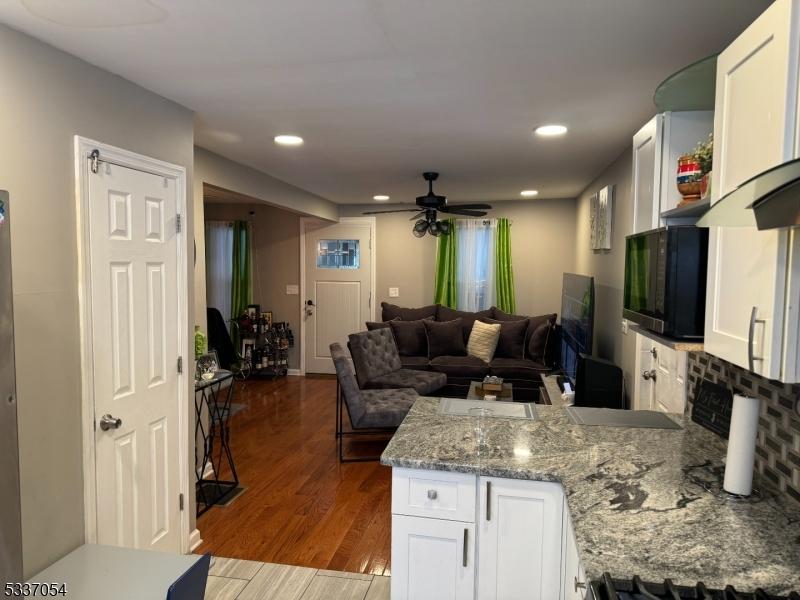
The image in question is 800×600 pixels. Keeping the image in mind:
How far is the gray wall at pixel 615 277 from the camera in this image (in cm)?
320

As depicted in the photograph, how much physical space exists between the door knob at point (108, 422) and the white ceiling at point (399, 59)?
4.72ft

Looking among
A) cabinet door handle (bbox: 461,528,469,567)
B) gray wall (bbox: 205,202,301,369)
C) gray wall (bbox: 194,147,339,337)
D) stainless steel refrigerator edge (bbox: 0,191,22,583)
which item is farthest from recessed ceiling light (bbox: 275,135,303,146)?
gray wall (bbox: 205,202,301,369)

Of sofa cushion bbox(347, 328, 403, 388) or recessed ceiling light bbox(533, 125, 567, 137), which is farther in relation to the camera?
sofa cushion bbox(347, 328, 403, 388)

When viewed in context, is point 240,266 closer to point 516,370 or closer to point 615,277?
point 516,370

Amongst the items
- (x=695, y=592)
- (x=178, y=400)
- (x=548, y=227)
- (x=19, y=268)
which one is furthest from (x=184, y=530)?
(x=548, y=227)

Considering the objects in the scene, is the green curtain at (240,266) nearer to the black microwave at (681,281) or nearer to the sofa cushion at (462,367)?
the sofa cushion at (462,367)

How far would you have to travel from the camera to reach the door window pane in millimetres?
6891

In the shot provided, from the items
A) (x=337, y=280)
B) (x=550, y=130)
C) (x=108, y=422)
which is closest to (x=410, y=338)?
(x=337, y=280)

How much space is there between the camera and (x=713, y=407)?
192 cm

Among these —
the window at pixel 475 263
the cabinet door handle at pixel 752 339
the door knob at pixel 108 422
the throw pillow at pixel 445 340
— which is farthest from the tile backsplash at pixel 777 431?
the window at pixel 475 263

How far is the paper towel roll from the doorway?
2271mm

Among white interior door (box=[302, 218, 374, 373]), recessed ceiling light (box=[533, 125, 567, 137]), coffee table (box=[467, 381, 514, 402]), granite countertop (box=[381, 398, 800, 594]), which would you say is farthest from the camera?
white interior door (box=[302, 218, 374, 373])

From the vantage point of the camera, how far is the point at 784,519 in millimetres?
1327

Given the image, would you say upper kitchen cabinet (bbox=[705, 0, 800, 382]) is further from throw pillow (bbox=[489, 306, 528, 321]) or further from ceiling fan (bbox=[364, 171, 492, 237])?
throw pillow (bbox=[489, 306, 528, 321])
